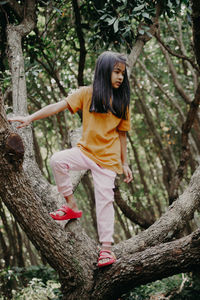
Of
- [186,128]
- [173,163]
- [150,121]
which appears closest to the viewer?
[186,128]

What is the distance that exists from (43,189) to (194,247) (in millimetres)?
1296

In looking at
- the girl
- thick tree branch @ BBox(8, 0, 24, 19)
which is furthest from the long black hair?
thick tree branch @ BBox(8, 0, 24, 19)

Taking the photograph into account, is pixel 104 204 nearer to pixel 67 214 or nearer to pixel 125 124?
pixel 67 214

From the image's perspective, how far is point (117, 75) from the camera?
8.78 feet

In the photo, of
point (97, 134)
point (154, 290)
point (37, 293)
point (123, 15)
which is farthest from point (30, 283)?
point (123, 15)

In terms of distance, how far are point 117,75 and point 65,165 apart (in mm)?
840

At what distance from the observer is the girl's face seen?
2.66 m

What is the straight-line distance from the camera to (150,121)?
1102 centimetres

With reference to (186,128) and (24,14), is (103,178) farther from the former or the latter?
(186,128)

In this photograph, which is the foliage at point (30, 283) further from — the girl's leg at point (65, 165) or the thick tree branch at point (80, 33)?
the thick tree branch at point (80, 33)

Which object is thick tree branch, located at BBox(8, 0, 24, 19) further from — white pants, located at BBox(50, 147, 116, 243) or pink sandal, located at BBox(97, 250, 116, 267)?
pink sandal, located at BBox(97, 250, 116, 267)

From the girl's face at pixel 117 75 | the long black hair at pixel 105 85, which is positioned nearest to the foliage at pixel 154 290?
the long black hair at pixel 105 85

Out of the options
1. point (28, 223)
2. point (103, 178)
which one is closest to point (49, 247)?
point (28, 223)

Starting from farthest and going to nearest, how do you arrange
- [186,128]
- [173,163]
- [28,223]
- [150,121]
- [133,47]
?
[150,121] → [173,163] → [186,128] → [133,47] → [28,223]
